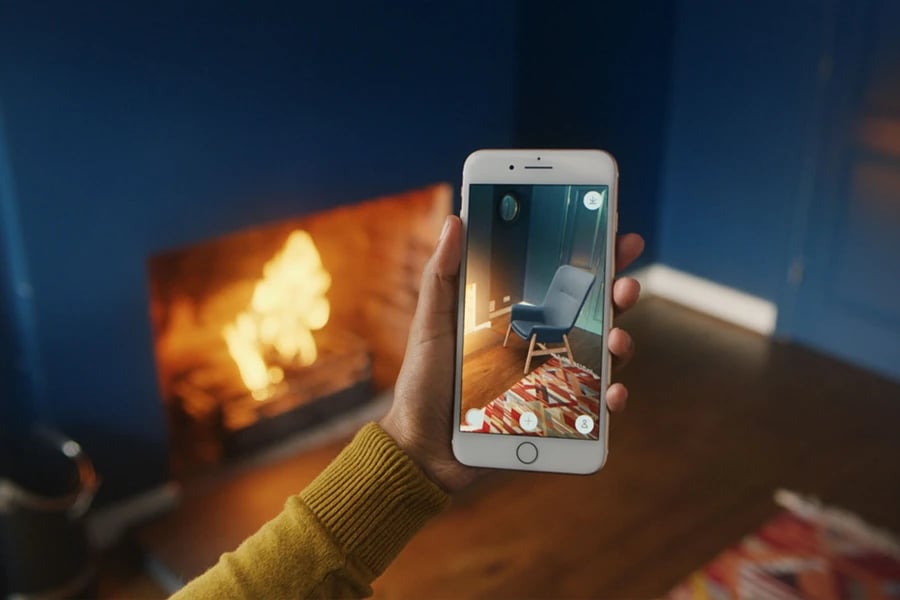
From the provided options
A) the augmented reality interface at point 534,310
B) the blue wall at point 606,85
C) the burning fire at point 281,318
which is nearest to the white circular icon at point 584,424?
the augmented reality interface at point 534,310

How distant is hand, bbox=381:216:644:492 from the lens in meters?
0.81

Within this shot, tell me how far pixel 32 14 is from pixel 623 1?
1531 mm

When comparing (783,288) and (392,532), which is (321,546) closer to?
(392,532)

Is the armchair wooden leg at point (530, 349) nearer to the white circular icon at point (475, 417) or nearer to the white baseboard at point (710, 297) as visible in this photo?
the white circular icon at point (475, 417)

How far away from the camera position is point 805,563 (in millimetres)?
1737

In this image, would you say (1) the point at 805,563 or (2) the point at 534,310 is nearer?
(2) the point at 534,310

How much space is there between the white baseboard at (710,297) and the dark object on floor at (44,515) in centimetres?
174

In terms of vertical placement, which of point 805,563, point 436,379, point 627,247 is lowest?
point 805,563

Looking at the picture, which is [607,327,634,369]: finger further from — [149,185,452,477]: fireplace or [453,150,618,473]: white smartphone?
[149,185,452,477]: fireplace

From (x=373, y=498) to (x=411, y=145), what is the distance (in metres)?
1.34

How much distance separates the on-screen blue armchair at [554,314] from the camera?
0.77 meters

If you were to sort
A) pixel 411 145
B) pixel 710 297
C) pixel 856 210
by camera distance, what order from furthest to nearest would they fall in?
pixel 710 297
pixel 856 210
pixel 411 145

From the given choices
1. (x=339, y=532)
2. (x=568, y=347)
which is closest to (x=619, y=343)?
(x=568, y=347)

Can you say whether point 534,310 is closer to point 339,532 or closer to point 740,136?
point 339,532
